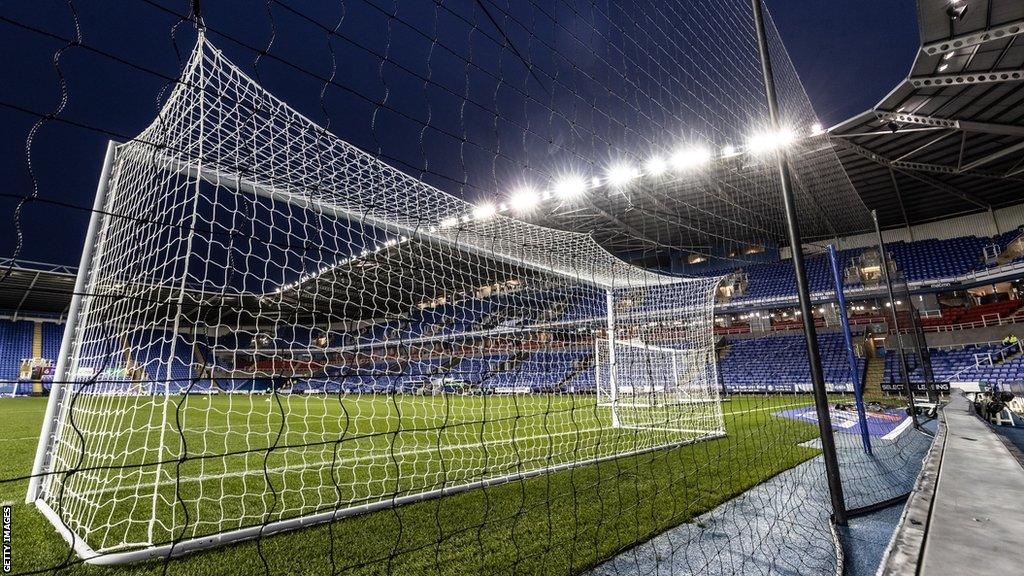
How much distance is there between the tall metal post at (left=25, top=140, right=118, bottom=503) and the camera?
3.19 meters

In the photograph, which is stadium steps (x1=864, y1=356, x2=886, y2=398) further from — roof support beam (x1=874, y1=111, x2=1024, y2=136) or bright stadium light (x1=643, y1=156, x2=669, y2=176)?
bright stadium light (x1=643, y1=156, x2=669, y2=176)

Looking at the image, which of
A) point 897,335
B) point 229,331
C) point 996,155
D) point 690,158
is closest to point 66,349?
point 229,331

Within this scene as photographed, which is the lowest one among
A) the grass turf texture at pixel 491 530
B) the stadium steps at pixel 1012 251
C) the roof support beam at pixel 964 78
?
the grass turf texture at pixel 491 530

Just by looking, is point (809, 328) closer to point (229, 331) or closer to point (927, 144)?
point (229, 331)

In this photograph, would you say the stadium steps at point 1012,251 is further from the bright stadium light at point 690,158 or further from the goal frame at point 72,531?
the goal frame at point 72,531

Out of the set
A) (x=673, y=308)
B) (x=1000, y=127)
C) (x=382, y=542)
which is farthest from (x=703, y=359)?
(x=1000, y=127)

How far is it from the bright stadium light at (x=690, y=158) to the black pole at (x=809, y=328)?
1299 cm

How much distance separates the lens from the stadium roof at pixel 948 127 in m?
8.09

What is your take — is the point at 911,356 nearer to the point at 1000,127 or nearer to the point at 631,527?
the point at 1000,127

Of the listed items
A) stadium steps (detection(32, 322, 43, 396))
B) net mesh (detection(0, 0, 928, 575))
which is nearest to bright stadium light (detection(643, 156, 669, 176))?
net mesh (detection(0, 0, 928, 575))

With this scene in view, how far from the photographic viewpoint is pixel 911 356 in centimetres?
1794

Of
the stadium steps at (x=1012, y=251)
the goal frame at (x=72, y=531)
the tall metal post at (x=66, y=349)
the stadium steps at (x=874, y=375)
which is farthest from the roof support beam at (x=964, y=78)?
the tall metal post at (x=66, y=349)

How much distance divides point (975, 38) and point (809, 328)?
966 centimetres

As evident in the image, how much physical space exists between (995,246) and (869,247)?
14.7ft
